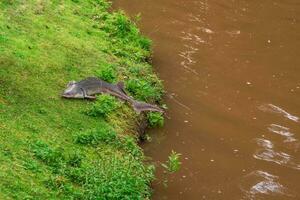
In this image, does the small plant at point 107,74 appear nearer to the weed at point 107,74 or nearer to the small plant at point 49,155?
the weed at point 107,74

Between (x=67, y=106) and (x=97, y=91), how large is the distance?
0.65 meters

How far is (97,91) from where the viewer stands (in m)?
9.12

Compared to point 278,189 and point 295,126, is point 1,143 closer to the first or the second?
point 278,189

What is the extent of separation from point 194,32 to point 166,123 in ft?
15.1

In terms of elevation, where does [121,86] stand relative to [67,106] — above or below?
above

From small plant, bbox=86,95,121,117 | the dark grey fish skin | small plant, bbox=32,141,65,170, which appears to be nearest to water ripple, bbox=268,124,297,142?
the dark grey fish skin

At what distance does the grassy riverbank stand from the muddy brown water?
691 millimetres

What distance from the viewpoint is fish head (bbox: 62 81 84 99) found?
8.86 meters

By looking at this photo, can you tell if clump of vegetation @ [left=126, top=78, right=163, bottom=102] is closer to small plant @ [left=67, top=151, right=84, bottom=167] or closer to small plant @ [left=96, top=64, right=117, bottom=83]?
small plant @ [left=96, top=64, right=117, bottom=83]

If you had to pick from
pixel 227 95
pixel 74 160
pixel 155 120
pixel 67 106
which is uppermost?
pixel 74 160

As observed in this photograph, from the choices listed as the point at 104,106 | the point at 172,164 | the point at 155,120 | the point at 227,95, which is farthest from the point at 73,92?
the point at 227,95

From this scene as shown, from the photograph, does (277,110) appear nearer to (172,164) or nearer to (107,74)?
(107,74)

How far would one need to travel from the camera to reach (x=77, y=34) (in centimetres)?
1145

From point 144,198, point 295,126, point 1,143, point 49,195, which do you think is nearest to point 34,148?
point 1,143
